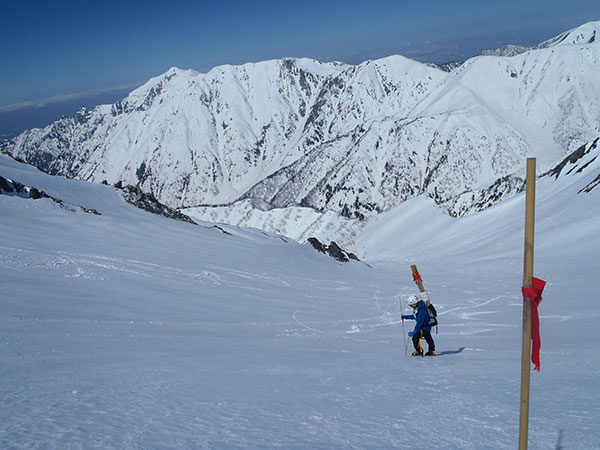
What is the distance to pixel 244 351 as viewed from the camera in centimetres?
1002

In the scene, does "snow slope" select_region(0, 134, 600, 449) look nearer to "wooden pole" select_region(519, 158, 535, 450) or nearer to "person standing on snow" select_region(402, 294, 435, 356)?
"person standing on snow" select_region(402, 294, 435, 356)

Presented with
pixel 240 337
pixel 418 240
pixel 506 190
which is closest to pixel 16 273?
pixel 240 337

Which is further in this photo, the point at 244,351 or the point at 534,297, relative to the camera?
the point at 244,351

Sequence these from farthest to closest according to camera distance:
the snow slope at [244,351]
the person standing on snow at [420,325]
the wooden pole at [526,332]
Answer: the person standing on snow at [420,325] < the snow slope at [244,351] < the wooden pole at [526,332]

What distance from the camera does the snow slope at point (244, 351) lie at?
16.6ft

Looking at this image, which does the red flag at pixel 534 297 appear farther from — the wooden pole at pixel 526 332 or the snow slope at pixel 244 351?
the snow slope at pixel 244 351

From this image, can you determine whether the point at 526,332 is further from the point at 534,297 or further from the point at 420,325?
the point at 420,325

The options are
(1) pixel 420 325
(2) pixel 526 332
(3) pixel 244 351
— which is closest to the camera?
(2) pixel 526 332

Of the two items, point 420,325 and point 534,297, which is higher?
point 534,297

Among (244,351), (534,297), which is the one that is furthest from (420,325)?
(534,297)

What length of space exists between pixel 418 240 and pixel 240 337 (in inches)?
2520

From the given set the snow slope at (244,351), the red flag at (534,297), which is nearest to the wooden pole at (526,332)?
the red flag at (534,297)

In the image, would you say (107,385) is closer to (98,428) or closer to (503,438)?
(98,428)

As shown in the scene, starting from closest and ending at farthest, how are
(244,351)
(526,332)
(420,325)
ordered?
(526,332), (420,325), (244,351)
